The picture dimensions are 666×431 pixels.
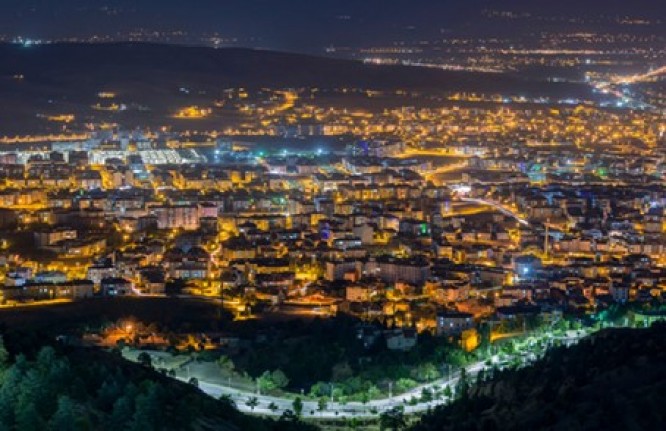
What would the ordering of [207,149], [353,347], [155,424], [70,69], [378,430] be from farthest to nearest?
[70,69]
[207,149]
[353,347]
[378,430]
[155,424]

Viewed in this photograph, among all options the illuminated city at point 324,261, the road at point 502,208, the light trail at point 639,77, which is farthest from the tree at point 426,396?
the light trail at point 639,77

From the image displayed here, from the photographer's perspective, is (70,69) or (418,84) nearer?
(70,69)

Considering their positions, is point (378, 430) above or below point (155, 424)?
below

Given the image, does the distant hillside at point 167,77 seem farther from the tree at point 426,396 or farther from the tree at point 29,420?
the tree at point 29,420

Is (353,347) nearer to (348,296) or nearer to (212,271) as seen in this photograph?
(348,296)

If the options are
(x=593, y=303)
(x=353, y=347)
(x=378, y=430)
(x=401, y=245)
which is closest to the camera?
(x=378, y=430)

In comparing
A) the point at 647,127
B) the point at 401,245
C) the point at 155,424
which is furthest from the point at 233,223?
the point at 647,127

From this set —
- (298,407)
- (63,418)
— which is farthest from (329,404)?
(63,418)
